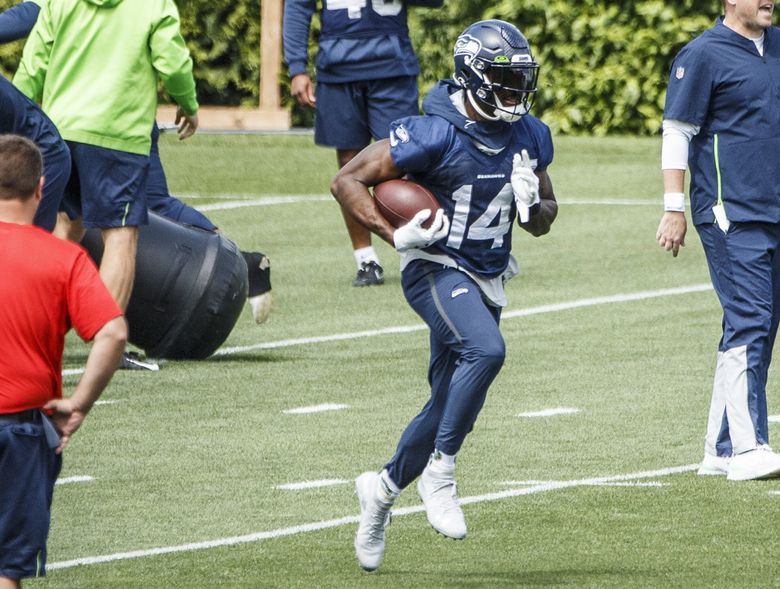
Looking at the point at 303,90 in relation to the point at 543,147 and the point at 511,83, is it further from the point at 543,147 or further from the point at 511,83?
the point at 511,83

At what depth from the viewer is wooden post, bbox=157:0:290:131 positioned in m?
21.4

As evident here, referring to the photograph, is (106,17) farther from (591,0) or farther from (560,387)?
(591,0)

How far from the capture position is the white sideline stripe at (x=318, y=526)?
641 cm

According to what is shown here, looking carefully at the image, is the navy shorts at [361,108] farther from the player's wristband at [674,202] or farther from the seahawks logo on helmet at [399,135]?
the seahawks logo on helmet at [399,135]

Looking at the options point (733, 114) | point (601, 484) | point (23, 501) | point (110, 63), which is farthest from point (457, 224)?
point (110, 63)

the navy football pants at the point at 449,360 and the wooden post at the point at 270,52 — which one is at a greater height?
the navy football pants at the point at 449,360

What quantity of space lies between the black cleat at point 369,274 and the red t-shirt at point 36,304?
7.65m

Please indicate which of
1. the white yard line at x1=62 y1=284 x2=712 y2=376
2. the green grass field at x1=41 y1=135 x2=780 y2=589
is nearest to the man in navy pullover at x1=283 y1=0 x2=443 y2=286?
the green grass field at x1=41 y1=135 x2=780 y2=589

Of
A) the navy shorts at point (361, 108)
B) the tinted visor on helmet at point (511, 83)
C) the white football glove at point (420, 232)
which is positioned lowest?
the navy shorts at point (361, 108)

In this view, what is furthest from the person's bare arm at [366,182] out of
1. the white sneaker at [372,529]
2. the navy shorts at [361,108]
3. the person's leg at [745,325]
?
the navy shorts at [361,108]

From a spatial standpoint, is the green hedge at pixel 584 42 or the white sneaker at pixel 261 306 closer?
the white sneaker at pixel 261 306

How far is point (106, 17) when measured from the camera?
9.57m

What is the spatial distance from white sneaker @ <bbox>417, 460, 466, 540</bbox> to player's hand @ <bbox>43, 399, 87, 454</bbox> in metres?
1.58

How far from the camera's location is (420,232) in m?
6.35
